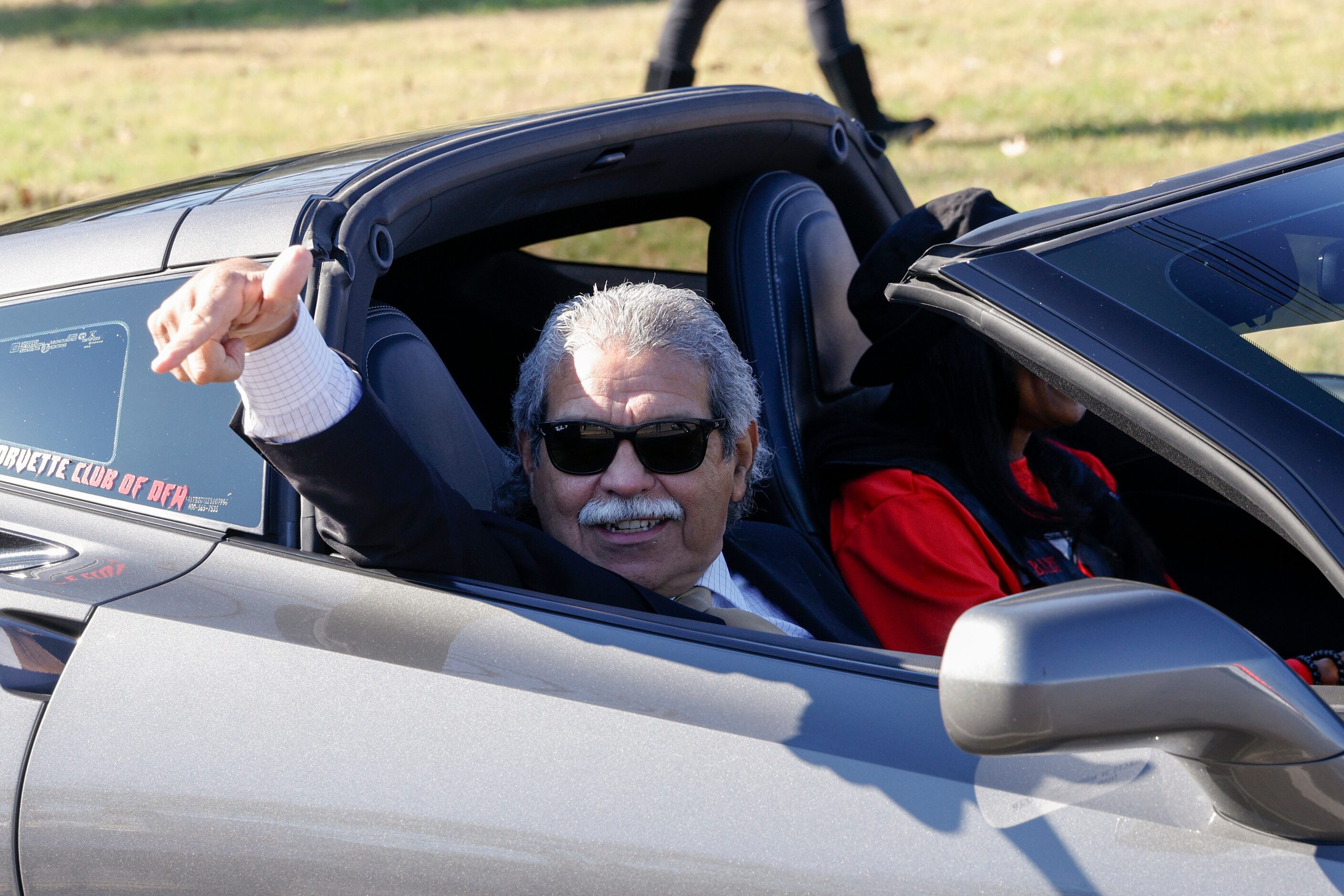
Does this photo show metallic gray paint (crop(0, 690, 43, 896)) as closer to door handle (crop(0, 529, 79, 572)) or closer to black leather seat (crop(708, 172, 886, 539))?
door handle (crop(0, 529, 79, 572))

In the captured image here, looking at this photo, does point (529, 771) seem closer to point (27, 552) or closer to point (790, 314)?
point (27, 552)

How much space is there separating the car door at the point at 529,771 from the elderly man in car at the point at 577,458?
0.42 feet

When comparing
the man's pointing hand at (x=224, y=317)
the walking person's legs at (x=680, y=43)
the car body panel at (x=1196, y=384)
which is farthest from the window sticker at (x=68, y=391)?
the walking person's legs at (x=680, y=43)

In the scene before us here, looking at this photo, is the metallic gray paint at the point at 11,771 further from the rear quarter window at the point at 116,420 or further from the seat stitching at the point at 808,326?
the seat stitching at the point at 808,326

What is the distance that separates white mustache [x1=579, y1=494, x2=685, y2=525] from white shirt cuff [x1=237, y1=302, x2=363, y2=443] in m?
0.55

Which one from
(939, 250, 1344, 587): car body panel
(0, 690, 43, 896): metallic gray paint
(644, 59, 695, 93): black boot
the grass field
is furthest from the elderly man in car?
the grass field

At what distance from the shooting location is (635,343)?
2.01 meters

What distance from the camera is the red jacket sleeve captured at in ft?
7.02

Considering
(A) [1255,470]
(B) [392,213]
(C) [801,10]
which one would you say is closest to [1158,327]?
(A) [1255,470]

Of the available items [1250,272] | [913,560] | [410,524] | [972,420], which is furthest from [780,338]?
[410,524]

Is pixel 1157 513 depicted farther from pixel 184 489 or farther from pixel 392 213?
pixel 184 489

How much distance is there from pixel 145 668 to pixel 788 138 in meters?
1.77

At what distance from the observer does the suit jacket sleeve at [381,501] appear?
1.45 m

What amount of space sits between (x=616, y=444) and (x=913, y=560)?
58cm
